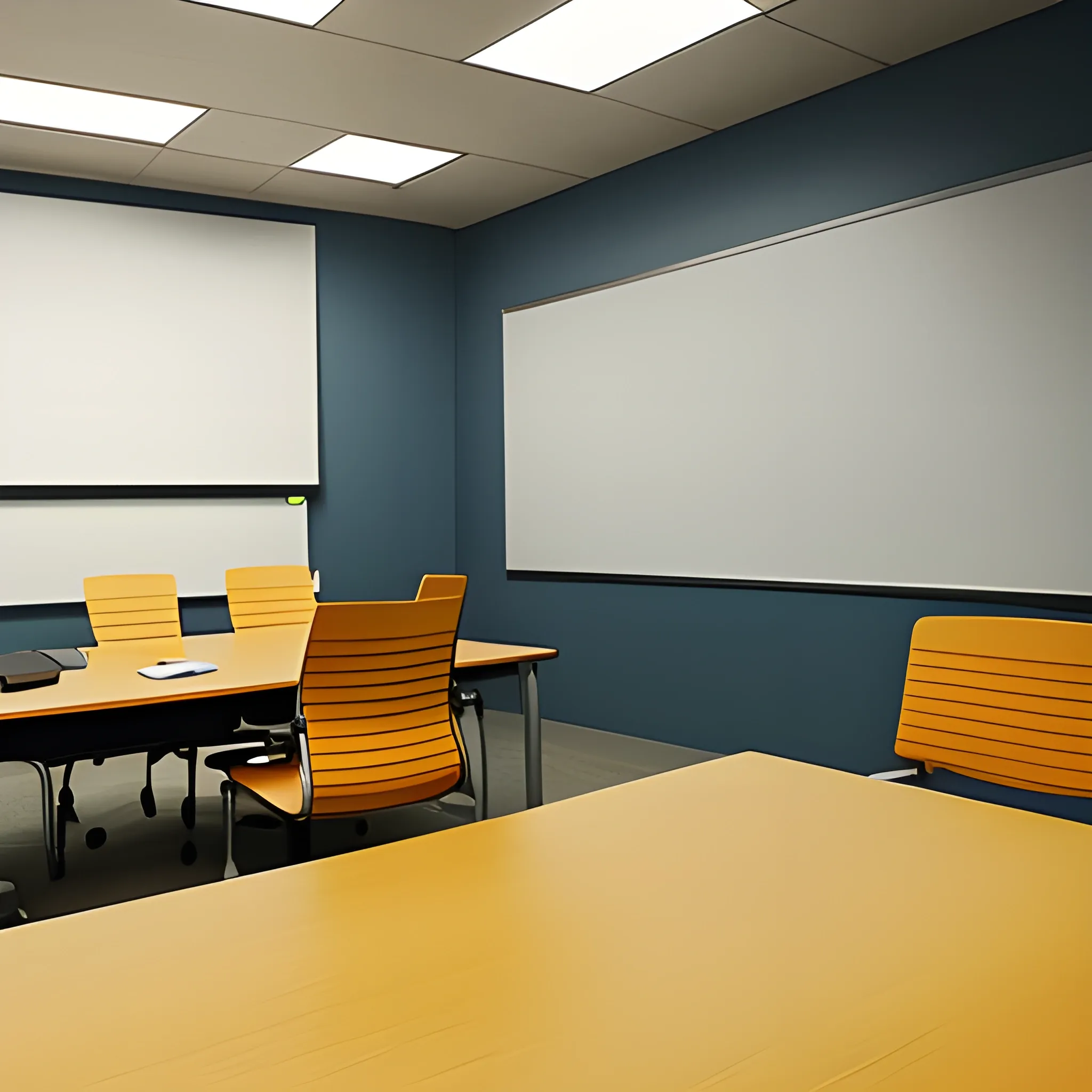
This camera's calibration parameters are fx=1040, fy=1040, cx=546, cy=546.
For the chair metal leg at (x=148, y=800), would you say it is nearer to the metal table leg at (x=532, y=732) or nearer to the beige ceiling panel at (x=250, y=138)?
the metal table leg at (x=532, y=732)

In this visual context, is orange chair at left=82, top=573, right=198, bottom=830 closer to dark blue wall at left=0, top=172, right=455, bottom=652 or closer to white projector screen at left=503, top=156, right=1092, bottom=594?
dark blue wall at left=0, top=172, right=455, bottom=652

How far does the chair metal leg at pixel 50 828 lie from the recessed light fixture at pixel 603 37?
10.4 feet

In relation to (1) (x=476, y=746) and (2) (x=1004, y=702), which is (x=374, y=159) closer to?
(1) (x=476, y=746)

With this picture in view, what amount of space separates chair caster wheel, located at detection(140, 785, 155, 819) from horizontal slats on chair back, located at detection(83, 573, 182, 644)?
0.67m

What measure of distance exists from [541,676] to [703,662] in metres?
1.25

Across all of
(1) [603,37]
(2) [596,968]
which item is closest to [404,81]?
(1) [603,37]

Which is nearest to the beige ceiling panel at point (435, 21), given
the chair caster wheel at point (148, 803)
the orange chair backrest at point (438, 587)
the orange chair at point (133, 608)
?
the orange chair backrest at point (438, 587)

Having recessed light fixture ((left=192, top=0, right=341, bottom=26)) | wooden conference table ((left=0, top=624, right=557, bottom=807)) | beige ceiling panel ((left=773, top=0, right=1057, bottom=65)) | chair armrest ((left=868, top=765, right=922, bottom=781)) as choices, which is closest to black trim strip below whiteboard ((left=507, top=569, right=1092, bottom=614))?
wooden conference table ((left=0, top=624, right=557, bottom=807))

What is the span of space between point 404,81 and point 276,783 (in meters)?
3.05

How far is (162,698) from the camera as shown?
285 centimetres

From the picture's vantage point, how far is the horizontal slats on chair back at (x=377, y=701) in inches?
109

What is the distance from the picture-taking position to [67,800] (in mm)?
4250

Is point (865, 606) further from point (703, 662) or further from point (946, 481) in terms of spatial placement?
point (703, 662)

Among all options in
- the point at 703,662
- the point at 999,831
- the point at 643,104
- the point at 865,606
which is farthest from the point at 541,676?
the point at 999,831
